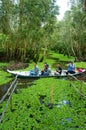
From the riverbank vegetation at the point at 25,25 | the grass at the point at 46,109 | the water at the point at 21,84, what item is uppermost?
the riverbank vegetation at the point at 25,25

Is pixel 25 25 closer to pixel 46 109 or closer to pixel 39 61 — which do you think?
pixel 39 61

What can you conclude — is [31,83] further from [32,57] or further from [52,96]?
[32,57]

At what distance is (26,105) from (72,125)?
3265mm

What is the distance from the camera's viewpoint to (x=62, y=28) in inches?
1750

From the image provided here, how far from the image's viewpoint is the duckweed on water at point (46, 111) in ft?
29.9

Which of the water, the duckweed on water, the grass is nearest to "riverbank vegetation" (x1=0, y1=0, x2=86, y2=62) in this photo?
the water

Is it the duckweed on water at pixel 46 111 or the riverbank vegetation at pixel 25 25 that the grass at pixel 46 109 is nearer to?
the duckweed on water at pixel 46 111

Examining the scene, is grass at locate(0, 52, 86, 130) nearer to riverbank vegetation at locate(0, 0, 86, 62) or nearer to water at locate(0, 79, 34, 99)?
water at locate(0, 79, 34, 99)

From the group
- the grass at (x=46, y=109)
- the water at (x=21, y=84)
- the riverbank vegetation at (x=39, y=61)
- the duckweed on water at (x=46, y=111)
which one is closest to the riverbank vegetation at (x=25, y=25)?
the riverbank vegetation at (x=39, y=61)

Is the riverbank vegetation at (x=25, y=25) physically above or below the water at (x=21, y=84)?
above

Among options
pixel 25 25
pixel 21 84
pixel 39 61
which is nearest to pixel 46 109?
pixel 21 84

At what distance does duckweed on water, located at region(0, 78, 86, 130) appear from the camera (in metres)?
9.11

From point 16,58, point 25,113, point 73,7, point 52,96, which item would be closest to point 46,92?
point 52,96

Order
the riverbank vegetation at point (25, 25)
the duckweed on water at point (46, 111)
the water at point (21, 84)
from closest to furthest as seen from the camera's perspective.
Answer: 1. the duckweed on water at point (46, 111)
2. the water at point (21, 84)
3. the riverbank vegetation at point (25, 25)
